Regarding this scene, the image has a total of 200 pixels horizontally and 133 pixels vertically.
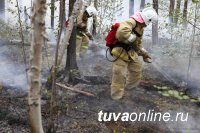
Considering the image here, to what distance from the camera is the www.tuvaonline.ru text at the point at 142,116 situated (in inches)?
236

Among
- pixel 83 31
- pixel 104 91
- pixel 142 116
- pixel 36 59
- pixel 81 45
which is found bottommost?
pixel 142 116

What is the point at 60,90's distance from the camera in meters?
6.86

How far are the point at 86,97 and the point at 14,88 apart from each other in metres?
1.56

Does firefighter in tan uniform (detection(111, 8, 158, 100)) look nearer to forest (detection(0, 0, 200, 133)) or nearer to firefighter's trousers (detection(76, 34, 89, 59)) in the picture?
forest (detection(0, 0, 200, 133))

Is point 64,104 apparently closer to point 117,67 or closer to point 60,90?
point 60,90

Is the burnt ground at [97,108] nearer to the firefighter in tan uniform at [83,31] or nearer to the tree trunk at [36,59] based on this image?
the tree trunk at [36,59]

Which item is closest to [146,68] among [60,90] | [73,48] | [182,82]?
[182,82]

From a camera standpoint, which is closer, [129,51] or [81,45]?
[129,51]

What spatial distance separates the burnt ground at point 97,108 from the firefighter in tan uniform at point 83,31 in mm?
2063

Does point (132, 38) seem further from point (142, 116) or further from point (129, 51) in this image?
A: point (142, 116)

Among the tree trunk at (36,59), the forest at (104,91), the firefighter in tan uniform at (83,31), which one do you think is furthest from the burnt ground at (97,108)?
the firefighter in tan uniform at (83,31)

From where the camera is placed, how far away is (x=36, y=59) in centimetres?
273

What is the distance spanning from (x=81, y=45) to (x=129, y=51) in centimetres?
367

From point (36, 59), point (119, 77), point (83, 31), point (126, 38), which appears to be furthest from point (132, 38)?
point (83, 31)
